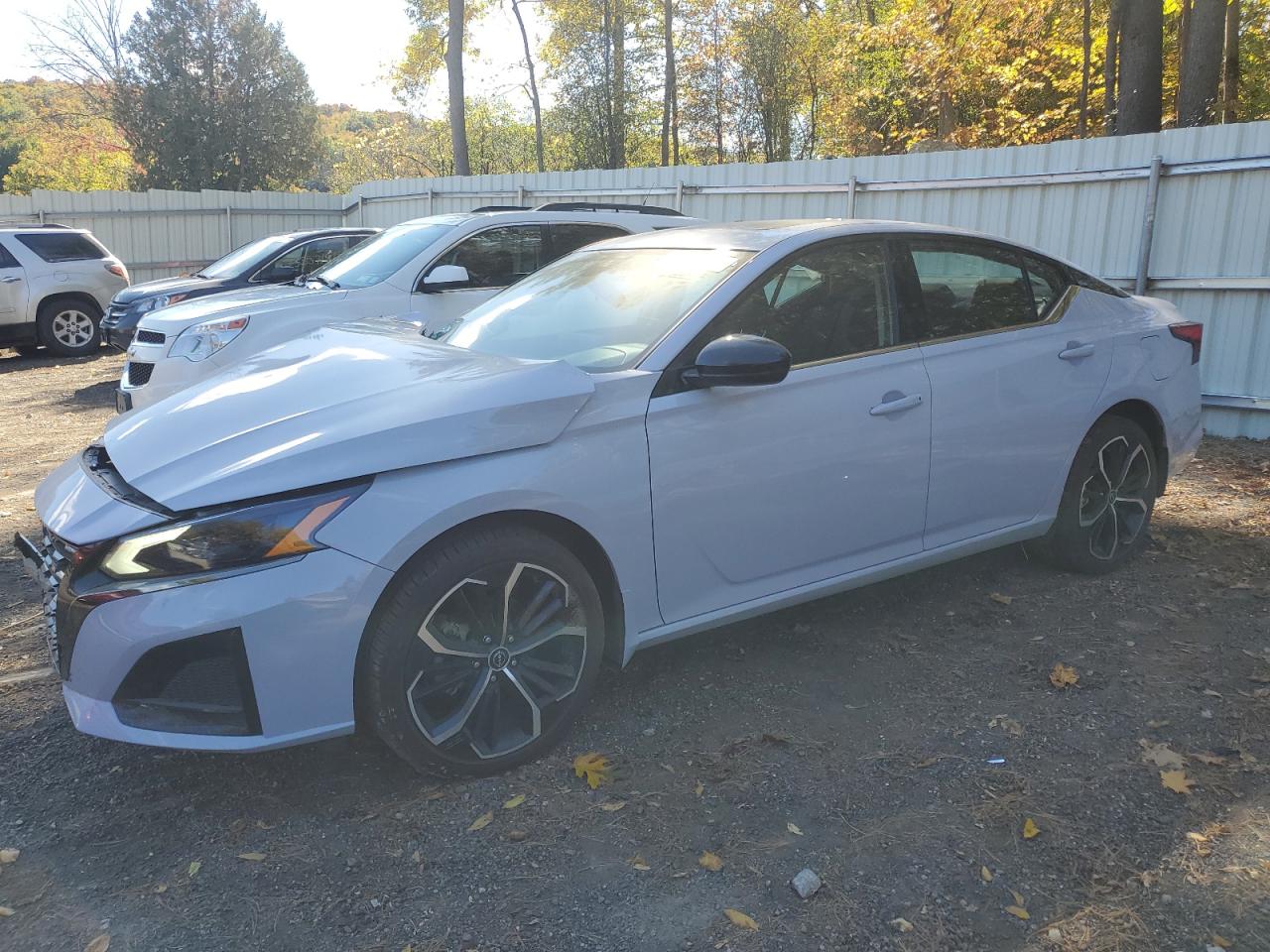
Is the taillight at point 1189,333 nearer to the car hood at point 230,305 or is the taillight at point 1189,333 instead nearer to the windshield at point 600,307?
the windshield at point 600,307

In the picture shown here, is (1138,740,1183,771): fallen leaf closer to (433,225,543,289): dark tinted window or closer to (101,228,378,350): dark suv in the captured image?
(433,225,543,289): dark tinted window

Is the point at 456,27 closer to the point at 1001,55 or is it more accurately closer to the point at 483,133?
the point at 1001,55

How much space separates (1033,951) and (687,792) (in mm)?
1068

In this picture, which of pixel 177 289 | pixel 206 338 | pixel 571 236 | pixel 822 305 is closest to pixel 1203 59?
pixel 571 236

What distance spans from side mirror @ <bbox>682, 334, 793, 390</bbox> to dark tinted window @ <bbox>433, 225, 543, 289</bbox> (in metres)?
4.93

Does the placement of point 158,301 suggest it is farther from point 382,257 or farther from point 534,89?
point 534,89

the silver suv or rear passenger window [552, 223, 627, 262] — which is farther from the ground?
rear passenger window [552, 223, 627, 262]

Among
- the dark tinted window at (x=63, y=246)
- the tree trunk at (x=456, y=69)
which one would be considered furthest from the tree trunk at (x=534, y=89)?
the dark tinted window at (x=63, y=246)

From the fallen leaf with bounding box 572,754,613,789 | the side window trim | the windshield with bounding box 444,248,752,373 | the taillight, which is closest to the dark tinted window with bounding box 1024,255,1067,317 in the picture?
the taillight

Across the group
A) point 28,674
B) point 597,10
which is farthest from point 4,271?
point 597,10

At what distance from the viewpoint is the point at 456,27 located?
22.0m

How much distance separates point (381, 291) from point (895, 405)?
194 inches

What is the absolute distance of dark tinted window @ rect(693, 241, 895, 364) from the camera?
374cm

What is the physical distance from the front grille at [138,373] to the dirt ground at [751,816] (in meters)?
4.06
